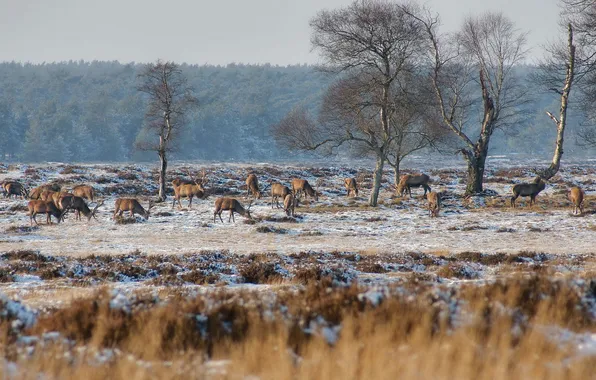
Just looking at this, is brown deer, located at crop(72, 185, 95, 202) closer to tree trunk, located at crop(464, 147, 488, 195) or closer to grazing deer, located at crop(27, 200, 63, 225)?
grazing deer, located at crop(27, 200, 63, 225)

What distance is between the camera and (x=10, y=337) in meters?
5.49

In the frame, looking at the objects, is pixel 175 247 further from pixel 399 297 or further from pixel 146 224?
pixel 399 297

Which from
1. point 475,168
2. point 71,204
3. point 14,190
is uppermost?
point 475,168

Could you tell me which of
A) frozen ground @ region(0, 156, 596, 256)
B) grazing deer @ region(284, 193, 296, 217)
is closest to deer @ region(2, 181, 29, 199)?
frozen ground @ region(0, 156, 596, 256)

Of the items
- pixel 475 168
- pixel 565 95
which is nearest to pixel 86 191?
pixel 475 168

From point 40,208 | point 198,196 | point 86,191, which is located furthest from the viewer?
point 198,196

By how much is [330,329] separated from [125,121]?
123 m

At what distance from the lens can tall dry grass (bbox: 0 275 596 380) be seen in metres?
4.37

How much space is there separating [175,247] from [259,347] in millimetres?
14661

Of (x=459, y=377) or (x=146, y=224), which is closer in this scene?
(x=459, y=377)

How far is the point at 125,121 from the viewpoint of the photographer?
403ft

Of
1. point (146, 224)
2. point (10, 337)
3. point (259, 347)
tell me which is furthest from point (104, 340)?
point (146, 224)

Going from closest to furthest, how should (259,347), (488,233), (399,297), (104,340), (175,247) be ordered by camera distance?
(259,347)
(104,340)
(399,297)
(175,247)
(488,233)

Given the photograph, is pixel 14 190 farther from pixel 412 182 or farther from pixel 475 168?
pixel 475 168
